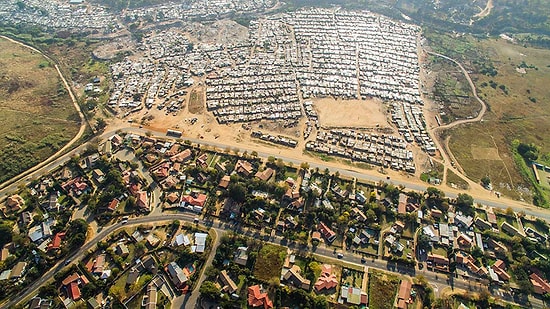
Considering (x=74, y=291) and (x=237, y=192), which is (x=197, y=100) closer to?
(x=237, y=192)

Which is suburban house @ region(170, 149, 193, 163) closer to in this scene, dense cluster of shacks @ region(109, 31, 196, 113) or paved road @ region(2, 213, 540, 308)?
paved road @ region(2, 213, 540, 308)

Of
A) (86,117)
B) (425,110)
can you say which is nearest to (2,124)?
(86,117)

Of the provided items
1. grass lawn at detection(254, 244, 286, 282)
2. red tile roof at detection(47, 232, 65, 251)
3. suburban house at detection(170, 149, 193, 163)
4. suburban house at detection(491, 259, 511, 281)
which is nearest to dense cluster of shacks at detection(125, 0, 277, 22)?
suburban house at detection(170, 149, 193, 163)

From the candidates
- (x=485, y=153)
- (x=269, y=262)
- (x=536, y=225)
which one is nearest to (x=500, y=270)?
(x=536, y=225)

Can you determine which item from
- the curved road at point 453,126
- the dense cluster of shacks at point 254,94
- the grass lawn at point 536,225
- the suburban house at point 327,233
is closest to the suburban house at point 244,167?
the dense cluster of shacks at point 254,94

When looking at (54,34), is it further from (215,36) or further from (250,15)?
(250,15)
